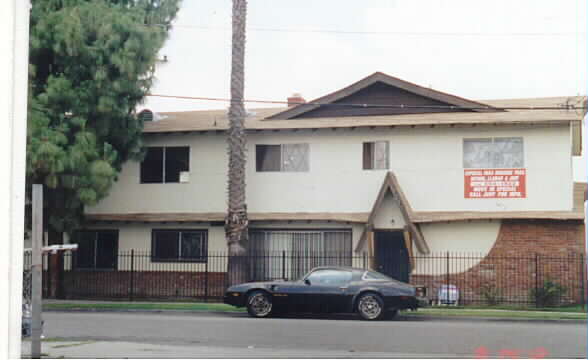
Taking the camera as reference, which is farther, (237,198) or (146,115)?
(146,115)

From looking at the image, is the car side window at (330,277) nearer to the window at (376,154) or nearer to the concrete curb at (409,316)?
the concrete curb at (409,316)

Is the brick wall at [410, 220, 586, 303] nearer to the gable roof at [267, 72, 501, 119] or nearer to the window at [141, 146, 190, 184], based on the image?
the gable roof at [267, 72, 501, 119]

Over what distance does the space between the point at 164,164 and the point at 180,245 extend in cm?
243

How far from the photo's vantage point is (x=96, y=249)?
16.8 meters

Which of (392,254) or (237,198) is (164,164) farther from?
(392,254)

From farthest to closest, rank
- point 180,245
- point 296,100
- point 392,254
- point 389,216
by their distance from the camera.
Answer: point 180,245
point 389,216
point 392,254
point 296,100

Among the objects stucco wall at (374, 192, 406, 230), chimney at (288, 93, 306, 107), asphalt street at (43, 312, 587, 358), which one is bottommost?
asphalt street at (43, 312, 587, 358)

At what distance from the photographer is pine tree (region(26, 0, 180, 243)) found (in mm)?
14641

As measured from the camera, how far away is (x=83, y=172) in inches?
624

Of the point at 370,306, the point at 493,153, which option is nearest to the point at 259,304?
the point at 370,306

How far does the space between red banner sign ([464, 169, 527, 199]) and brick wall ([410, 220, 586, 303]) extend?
67cm

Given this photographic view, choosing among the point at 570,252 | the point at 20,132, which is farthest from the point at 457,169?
the point at 20,132

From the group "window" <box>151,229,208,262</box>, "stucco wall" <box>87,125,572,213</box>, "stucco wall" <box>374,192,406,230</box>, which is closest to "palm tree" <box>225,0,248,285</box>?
"stucco wall" <box>87,125,572,213</box>

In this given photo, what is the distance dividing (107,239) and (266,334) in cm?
661
